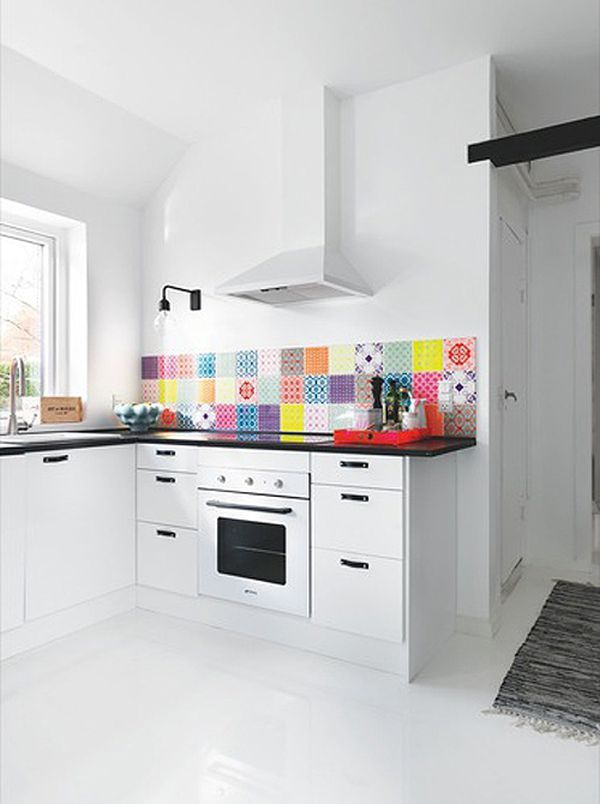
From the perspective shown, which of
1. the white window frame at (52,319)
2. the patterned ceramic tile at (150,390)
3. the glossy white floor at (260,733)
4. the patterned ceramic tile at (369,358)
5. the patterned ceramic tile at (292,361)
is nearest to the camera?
the glossy white floor at (260,733)

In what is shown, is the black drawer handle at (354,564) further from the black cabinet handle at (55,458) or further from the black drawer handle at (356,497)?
the black cabinet handle at (55,458)

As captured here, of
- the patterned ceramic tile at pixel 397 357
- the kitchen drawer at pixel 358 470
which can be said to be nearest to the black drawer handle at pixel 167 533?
the kitchen drawer at pixel 358 470

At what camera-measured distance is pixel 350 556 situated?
251cm

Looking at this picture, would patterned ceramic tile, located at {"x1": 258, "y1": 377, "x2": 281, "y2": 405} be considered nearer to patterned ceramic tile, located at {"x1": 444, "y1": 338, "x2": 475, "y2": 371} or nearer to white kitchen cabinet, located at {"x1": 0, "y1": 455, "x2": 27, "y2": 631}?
patterned ceramic tile, located at {"x1": 444, "y1": 338, "x2": 475, "y2": 371}

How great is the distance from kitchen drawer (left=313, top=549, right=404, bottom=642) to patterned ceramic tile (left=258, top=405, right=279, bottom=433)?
1042mm

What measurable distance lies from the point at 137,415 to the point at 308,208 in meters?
1.48

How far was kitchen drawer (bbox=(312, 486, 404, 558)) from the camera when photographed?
2.40 m

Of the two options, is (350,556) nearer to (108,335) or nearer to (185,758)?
(185,758)

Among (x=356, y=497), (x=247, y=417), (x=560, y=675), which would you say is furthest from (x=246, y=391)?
(x=560, y=675)

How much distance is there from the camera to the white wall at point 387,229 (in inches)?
113

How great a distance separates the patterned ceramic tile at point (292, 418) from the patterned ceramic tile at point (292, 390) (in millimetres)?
28

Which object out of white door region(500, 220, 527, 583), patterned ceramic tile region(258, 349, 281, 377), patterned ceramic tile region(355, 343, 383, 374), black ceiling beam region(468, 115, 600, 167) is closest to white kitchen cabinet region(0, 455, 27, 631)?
patterned ceramic tile region(258, 349, 281, 377)

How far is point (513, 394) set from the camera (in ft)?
11.3

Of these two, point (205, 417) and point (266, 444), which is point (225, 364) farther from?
point (266, 444)
